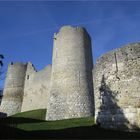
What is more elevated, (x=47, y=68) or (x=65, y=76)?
(x=47, y=68)

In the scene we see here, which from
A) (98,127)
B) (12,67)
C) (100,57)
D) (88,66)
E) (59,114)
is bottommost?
(98,127)

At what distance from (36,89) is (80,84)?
1220 centimetres

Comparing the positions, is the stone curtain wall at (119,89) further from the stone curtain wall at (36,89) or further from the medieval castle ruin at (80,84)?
the stone curtain wall at (36,89)

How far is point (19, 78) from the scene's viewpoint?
4034 cm

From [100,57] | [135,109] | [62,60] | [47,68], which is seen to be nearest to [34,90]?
[47,68]

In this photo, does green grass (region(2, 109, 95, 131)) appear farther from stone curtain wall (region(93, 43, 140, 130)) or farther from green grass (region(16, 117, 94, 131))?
stone curtain wall (region(93, 43, 140, 130))

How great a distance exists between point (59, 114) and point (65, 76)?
3.92 metres

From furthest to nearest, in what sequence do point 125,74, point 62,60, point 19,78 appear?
point 19,78 → point 62,60 → point 125,74

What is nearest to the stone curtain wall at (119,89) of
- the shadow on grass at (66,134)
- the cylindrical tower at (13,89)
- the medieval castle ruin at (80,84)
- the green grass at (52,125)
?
the medieval castle ruin at (80,84)

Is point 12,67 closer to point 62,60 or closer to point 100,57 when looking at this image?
point 62,60

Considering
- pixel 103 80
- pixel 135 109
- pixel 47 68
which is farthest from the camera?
pixel 47 68

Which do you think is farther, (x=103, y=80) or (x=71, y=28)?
(x=71, y=28)

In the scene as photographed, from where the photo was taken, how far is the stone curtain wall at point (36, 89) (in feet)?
117

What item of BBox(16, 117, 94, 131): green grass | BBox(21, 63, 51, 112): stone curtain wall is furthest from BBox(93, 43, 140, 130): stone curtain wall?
BBox(21, 63, 51, 112): stone curtain wall
